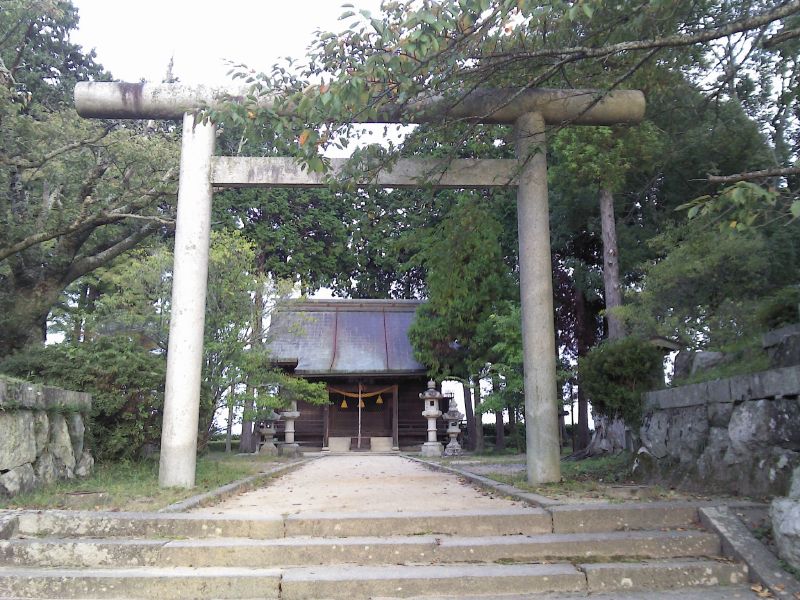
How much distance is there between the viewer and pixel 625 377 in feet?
25.3

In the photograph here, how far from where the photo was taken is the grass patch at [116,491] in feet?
16.8

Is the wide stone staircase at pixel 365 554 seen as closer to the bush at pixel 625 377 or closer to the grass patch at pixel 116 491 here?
the grass patch at pixel 116 491

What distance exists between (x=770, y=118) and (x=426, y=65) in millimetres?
9303

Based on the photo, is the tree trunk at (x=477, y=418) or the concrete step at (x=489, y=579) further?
the tree trunk at (x=477, y=418)

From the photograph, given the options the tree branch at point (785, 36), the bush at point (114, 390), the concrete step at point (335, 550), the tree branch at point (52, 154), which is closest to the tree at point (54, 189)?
the tree branch at point (52, 154)

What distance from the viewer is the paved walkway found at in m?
5.30

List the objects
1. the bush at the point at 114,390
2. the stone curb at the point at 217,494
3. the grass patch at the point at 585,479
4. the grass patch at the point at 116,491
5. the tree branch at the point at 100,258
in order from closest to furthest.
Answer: the stone curb at the point at 217,494, the grass patch at the point at 116,491, the grass patch at the point at 585,479, the bush at the point at 114,390, the tree branch at the point at 100,258

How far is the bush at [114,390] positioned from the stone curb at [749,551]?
6757 millimetres

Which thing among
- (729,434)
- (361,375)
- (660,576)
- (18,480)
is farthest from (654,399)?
(361,375)

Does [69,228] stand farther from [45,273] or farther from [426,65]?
[426,65]

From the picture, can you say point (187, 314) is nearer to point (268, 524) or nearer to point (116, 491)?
point (116, 491)

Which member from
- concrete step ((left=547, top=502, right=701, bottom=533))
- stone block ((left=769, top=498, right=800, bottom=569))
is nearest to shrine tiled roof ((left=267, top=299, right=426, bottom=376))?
concrete step ((left=547, top=502, right=701, bottom=533))

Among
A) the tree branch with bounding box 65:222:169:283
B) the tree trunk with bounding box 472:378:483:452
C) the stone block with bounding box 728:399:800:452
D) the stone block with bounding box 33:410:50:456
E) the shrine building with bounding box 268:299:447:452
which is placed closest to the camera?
the stone block with bounding box 728:399:800:452

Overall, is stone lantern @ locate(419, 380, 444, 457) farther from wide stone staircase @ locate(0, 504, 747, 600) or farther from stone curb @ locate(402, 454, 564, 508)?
wide stone staircase @ locate(0, 504, 747, 600)
